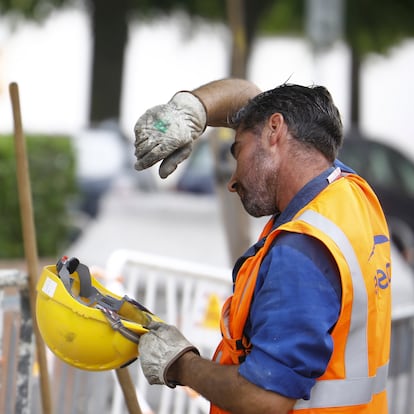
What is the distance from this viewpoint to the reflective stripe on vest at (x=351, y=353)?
94.6 inches

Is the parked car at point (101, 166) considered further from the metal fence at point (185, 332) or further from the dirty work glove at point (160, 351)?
the dirty work glove at point (160, 351)

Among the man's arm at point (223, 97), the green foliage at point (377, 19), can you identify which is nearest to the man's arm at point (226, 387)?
the man's arm at point (223, 97)

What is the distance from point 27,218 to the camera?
129 inches

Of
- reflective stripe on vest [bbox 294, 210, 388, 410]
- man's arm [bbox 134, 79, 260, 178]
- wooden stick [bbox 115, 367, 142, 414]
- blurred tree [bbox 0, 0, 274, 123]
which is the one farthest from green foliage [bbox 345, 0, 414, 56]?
reflective stripe on vest [bbox 294, 210, 388, 410]

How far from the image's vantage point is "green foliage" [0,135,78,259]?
9.83 m

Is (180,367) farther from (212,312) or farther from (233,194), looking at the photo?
(233,194)

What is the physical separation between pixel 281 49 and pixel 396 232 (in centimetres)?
1527

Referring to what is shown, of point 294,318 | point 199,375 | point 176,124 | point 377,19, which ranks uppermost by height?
point 377,19

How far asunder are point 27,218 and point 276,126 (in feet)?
3.64

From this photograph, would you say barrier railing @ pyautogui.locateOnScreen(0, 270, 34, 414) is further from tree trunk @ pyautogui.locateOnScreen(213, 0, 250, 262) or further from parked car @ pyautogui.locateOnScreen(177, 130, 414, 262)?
parked car @ pyautogui.locateOnScreen(177, 130, 414, 262)

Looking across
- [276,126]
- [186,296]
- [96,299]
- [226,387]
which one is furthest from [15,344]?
[276,126]

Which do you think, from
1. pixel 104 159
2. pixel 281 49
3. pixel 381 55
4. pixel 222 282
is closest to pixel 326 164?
pixel 222 282

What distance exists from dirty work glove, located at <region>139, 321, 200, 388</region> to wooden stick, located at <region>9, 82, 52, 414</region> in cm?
86

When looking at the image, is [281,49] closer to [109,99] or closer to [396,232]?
[109,99]
